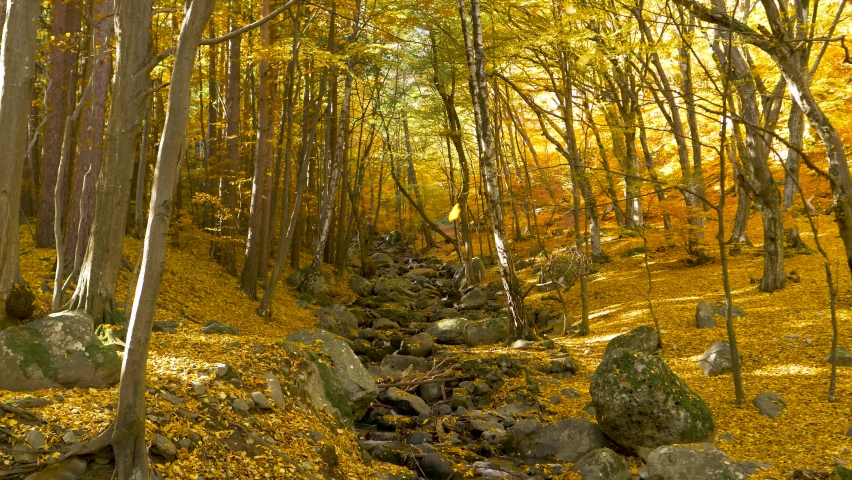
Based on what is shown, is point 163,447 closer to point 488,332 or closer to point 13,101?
point 13,101

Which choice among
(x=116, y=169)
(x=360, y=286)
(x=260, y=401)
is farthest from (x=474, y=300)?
(x=116, y=169)

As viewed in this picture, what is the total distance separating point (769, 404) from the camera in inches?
249

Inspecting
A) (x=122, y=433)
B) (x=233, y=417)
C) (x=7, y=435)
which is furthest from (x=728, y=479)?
(x=7, y=435)

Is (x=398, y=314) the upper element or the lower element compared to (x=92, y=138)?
lower

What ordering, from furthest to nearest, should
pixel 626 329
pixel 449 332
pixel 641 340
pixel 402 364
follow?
1. pixel 449 332
2. pixel 626 329
3. pixel 402 364
4. pixel 641 340

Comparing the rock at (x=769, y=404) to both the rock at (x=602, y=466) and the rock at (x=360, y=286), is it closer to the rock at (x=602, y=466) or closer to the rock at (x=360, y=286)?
the rock at (x=602, y=466)

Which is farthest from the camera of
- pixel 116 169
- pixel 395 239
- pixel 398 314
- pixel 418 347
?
pixel 395 239

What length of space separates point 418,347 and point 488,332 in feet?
4.88

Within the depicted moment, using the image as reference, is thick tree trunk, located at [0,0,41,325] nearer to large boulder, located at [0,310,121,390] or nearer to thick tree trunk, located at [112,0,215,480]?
large boulder, located at [0,310,121,390]

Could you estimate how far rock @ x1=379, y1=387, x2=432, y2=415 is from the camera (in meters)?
7.61

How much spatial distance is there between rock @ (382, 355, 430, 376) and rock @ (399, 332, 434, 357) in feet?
1.34

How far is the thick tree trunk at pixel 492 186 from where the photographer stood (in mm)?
10117

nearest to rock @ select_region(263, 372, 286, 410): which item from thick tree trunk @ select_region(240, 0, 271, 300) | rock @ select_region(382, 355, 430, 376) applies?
rock @ select_region(382, 355, 430, 376)

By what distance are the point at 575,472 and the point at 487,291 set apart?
1139cm
